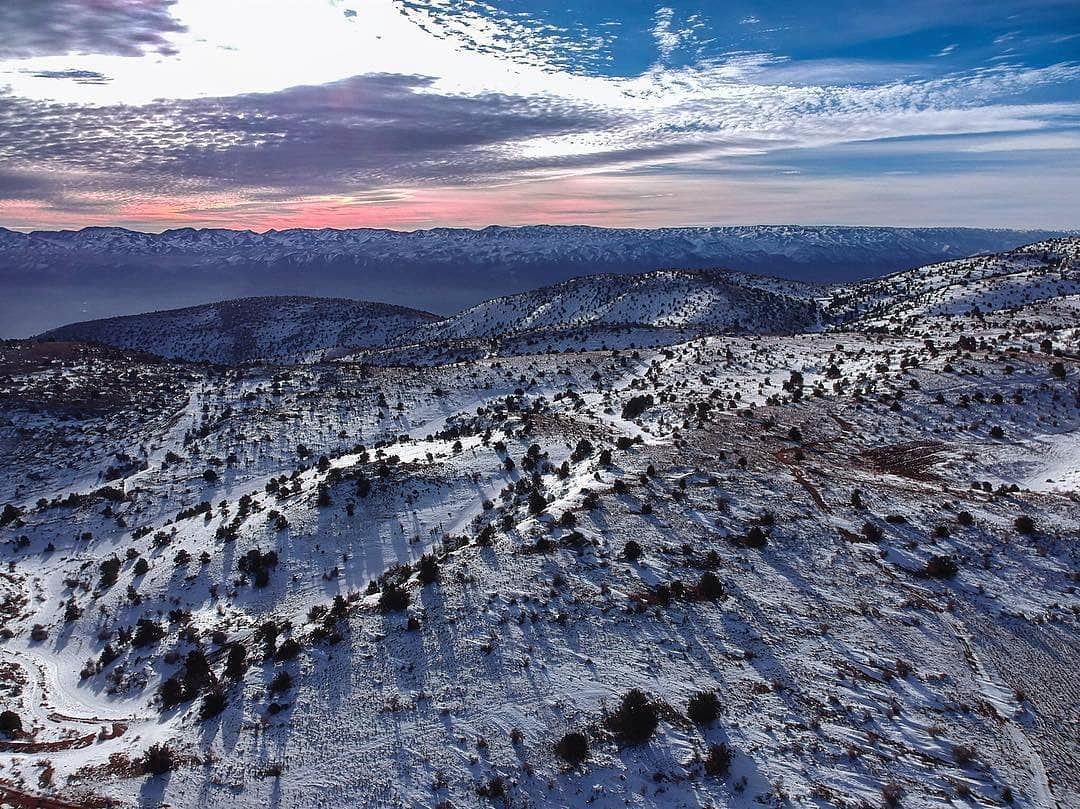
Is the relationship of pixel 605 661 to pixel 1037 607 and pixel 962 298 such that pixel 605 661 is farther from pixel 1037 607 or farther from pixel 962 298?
pixel 962 298

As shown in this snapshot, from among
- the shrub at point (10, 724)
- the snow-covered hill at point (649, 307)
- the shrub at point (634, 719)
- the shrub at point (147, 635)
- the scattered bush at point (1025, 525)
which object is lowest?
the snow-covered hill at point (649, 307)

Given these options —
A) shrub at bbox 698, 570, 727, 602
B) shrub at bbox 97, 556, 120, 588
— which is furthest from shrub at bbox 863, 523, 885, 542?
shrub at bbox 97, 556, 120, 588

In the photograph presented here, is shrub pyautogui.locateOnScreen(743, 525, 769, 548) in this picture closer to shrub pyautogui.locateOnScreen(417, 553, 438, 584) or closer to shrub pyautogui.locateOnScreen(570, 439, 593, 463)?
shrub pyautogui.locateOnScreen(417, 553, 438, 584)

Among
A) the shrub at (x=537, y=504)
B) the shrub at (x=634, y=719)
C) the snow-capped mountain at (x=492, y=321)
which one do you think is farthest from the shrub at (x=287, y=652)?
the snow-capped mountain at (x=492, y=321)

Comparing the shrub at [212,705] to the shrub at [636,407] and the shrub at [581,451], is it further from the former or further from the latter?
the shrub at [636,407]

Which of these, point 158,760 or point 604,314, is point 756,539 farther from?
point 604,314

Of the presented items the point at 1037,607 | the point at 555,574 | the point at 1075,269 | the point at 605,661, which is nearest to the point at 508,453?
the point at 555,574

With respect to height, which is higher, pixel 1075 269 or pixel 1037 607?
pixel 1075 269
